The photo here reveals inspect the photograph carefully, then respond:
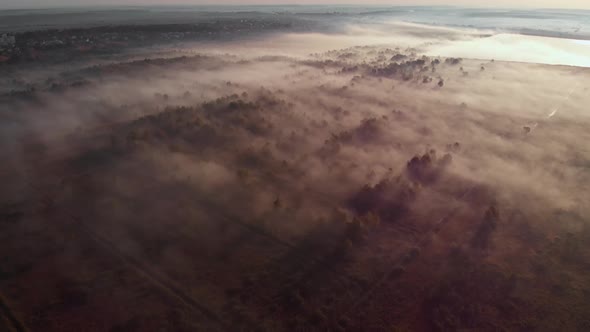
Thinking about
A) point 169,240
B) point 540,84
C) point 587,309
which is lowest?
point 587,309

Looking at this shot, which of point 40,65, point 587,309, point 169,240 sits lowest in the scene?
point 587,309

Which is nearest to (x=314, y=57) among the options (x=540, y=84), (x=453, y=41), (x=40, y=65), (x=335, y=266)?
(x=540, y=84)

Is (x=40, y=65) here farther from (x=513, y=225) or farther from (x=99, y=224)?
(x=513, y=225)

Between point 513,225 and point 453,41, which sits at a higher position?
point 453,41

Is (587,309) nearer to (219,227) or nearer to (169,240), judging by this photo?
(219,227)

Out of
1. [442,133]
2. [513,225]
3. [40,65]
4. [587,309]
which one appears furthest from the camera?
[40,65]

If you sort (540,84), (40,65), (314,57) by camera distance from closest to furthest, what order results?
(540,84)
(40,65)
(314,57)

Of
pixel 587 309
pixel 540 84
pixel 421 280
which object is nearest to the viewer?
pixel 587 309

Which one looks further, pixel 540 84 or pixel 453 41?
pixel 453 41

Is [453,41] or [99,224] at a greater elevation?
[453,41]

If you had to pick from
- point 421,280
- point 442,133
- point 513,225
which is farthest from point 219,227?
point 442,133
